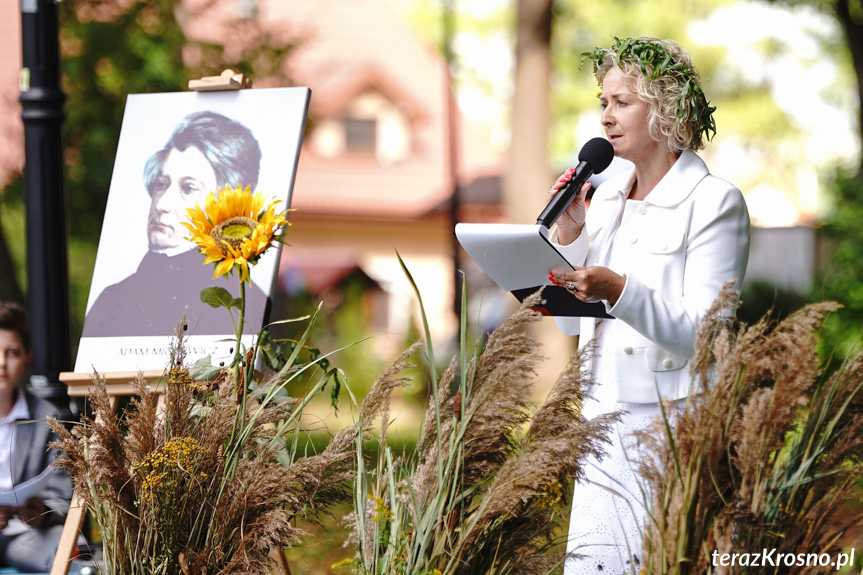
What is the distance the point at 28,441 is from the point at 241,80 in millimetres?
1522

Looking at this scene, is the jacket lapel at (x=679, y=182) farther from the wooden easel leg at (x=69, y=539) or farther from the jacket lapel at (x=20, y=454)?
the jacket lapel at (x=20, y=454)

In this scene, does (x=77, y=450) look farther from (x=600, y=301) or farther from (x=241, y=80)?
(x=241, y=80)

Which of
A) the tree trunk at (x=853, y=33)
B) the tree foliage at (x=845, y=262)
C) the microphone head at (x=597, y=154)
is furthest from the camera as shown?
the tree trunk at (x=853, y=33)

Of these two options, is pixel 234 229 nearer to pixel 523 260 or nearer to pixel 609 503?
pixel 523 260

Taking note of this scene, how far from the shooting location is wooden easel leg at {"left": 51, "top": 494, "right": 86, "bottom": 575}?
2539 millimetres

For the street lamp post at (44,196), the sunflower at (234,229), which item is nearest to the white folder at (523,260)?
the sunflower at (234,229)

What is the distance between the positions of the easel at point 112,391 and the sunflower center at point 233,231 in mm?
396

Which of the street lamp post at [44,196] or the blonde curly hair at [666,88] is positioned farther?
the street lamp post at [44,196]

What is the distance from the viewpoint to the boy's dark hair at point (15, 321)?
11.8 ft

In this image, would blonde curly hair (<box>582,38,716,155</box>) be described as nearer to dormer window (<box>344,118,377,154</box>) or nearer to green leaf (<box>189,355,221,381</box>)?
green leaf (<box>189,355,221,381</box>)

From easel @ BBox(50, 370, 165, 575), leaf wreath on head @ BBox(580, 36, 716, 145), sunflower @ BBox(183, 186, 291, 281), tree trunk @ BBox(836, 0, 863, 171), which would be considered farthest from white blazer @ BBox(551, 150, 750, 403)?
tree trunk @ BBox(836, 0, 863, 171)

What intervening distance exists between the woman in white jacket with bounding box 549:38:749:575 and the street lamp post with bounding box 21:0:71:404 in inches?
82.1

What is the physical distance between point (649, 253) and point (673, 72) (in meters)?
0.43

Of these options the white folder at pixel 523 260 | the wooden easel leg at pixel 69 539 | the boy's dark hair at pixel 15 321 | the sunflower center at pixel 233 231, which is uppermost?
the sunflower center at pixel 233 231
